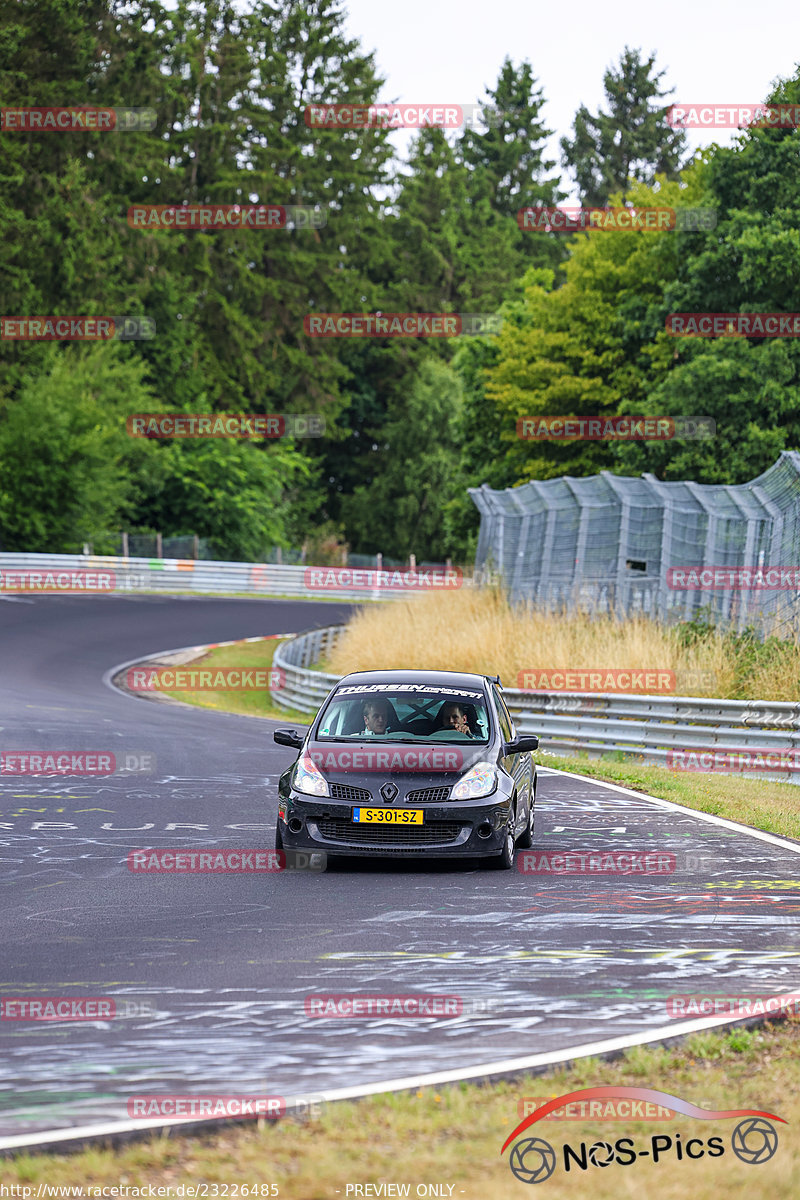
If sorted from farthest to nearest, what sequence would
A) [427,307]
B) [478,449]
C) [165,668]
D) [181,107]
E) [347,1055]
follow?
[427,307], [181,107], [478,449], [165,668], [347,1055]

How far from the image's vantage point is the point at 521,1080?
545cm

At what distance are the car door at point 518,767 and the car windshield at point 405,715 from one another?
0.78 ft

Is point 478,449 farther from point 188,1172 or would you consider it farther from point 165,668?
point 188,1172

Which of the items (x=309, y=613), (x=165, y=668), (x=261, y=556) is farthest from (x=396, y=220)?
(x=165, y=668)

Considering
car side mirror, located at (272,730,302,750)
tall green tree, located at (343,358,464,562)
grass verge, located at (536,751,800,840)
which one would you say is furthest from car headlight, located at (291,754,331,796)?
tall green tree, located at (343,358,464,562)

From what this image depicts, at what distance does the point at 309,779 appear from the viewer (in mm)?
11188

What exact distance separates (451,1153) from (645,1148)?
599 mm

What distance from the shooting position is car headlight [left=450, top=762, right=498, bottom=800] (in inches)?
433

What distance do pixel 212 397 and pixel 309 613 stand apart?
32.0m
